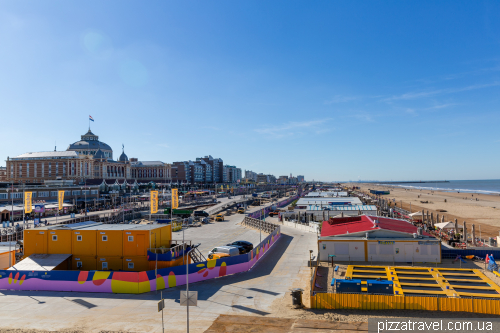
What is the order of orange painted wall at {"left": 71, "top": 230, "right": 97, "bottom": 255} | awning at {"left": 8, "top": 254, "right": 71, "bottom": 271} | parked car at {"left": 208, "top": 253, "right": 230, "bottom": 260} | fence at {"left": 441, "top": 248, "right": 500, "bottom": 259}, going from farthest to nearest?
fence at {"left": 441, "top": 248, "right": 500, "bottom": 259} → parked car at {"left": 208, "top": 253, "right": 230, "bottom": 260} → orange painted wall at {"left": 71, "top": 230, "right": 97, "bottom": 255} → awning at {"left": 8, "top": 254, "right": 71, "bottom": 271}

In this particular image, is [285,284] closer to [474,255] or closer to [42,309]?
[42,309]

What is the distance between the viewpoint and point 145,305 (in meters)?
16.8

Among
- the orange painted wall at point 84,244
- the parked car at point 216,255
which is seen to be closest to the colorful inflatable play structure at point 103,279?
the orange painted wall at point 84,244

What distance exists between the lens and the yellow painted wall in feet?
74.1

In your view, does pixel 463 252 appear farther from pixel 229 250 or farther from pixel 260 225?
pixel 260 225

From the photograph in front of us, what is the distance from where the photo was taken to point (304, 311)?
15.5 metres

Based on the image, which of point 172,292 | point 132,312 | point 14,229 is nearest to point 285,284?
point 172,292

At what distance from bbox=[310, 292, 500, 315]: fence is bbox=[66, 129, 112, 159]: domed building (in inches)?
6819

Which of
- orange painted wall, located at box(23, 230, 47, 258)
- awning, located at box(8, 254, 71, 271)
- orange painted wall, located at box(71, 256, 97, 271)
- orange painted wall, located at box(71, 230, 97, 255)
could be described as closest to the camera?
awning, located at box(8, 254, 71, 271)

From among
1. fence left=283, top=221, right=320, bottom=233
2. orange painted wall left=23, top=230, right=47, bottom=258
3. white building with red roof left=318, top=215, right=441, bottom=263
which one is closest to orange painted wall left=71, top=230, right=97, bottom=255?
orange painted wall left=23, top=230, right=47, bottom=258

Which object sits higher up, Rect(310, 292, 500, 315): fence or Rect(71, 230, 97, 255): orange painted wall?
Rect(71, 230, 97, 255): orange painted wall

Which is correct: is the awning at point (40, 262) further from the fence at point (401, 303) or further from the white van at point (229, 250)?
the fence at point (401, 303)

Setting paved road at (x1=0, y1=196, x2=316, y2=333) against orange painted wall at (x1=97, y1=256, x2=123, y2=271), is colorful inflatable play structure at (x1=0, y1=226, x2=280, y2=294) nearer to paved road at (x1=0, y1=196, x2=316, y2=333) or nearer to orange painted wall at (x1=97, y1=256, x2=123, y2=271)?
paved road at (x1=0, y1=196, x2=316, y2=333)

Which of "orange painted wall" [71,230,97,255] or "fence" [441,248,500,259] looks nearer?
"orange painted wall" [71,230,97,255]
